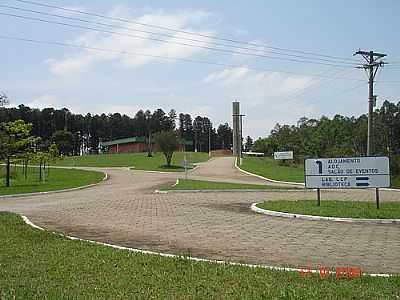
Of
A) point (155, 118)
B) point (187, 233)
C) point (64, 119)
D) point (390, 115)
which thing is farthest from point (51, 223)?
point (155, 118)

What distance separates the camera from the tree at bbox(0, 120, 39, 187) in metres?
33.4

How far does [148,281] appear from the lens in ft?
20.2

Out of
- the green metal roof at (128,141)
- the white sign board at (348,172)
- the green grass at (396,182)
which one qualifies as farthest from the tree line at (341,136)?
the white sign board at (348,172)

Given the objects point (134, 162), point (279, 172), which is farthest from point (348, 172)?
point (134, 162)

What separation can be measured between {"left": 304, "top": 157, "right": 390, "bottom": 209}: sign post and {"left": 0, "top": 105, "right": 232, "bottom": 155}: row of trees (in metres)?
74.9

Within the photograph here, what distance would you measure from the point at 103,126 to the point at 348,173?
363ft

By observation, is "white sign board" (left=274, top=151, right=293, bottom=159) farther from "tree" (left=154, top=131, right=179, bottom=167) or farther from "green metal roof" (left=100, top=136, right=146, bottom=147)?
"green metal roof" (left=100, top=136, right=146, bottom=147)

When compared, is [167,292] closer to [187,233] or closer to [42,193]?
[187,233]

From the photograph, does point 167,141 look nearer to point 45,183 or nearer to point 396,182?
point 45,183

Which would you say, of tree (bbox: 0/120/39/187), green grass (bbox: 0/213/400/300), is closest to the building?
tree (bbox: 0/120/39/187)

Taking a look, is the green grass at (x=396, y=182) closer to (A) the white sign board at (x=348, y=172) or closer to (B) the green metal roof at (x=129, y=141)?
(A) the white sign board at (x=348, y=172)

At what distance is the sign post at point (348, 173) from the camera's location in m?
15.9

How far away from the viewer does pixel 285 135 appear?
8838cm

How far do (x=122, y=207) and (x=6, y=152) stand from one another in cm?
1879
